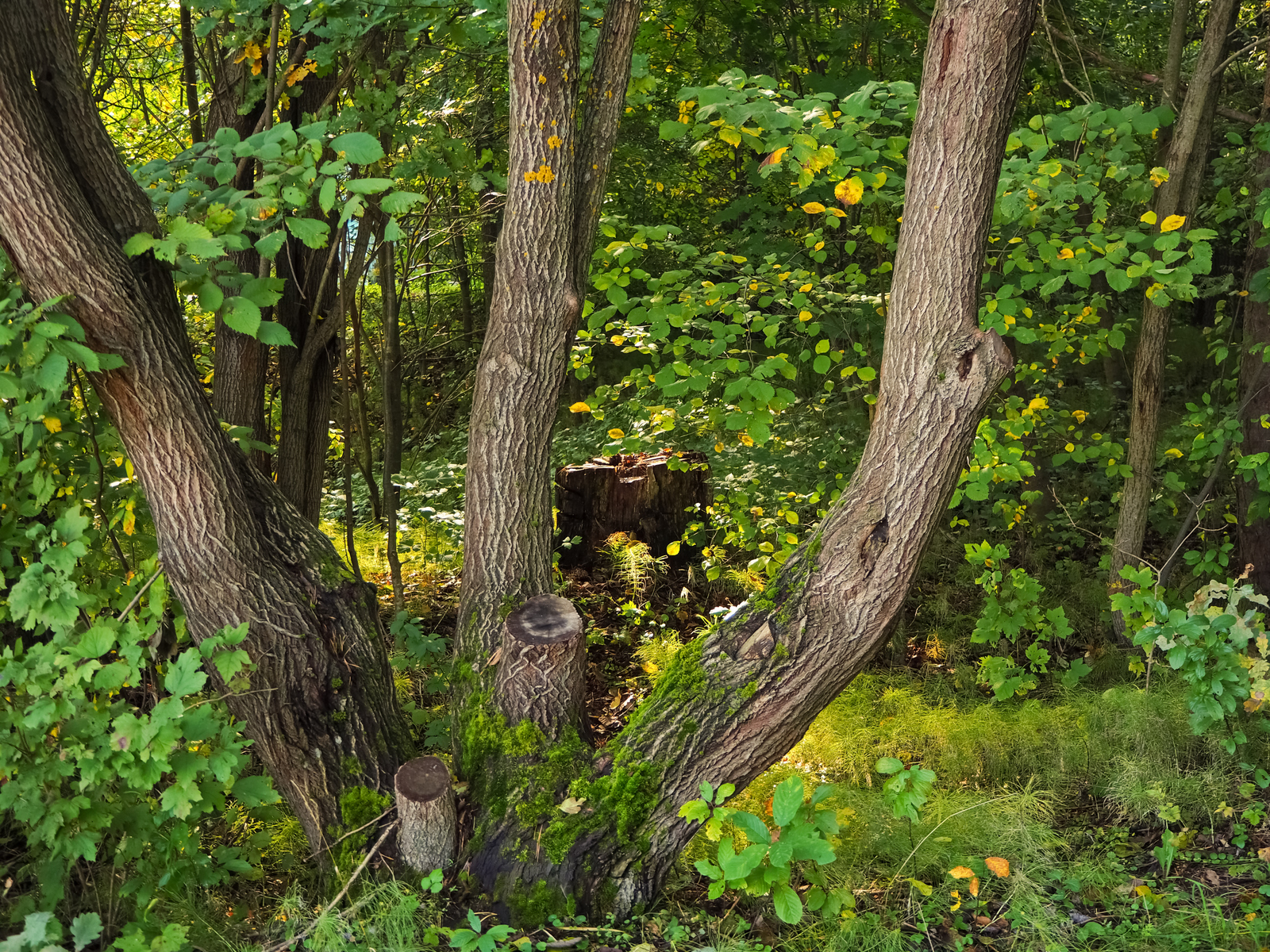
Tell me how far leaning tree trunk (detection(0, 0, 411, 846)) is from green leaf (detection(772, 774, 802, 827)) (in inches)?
→ 48.4

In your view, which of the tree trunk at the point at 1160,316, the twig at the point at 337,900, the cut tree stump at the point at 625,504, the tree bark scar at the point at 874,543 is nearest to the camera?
the twig at the point at 337,900

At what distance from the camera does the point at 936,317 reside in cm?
260

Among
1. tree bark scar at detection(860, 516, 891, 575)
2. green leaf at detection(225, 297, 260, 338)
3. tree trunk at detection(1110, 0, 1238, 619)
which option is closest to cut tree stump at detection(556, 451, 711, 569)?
tree trunk at detection(1110, 0, 1238, 619)

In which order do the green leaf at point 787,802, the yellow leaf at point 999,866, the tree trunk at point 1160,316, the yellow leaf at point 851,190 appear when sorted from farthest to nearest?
the tree trunk at point 1160,316, the yellow leaf at point 851,190, the yellow leaf at point 999,866, the green leaf at point 787,802

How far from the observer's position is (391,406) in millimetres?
5918

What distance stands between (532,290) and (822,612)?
137cm

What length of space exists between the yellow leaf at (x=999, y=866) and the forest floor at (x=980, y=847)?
0.01 m

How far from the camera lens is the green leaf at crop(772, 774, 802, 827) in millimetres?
2438

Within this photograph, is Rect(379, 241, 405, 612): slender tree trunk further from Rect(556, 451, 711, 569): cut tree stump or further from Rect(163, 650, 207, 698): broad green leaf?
Rect(163, 650, 207, 698): broad green leaf

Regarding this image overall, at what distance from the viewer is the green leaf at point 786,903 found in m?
2.35

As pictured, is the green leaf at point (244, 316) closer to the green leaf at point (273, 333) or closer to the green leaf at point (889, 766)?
the green leaf at point (273, 333)

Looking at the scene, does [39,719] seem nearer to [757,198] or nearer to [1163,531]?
[757,198]

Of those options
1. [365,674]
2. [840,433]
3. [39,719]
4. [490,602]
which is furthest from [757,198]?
[39,719]

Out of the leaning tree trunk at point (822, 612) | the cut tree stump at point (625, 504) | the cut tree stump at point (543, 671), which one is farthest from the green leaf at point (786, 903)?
the cut tree stump at point (625, 504)
